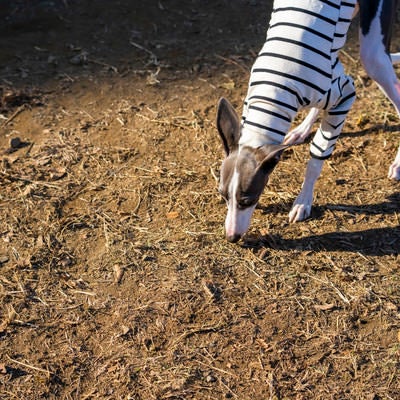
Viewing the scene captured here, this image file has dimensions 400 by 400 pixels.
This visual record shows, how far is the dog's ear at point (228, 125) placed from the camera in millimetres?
4980

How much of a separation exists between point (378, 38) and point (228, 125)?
5.00ft

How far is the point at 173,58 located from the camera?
7.84 metres

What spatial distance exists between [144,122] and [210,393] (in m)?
3.10

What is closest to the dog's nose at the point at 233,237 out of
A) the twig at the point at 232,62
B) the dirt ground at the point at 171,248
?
the dirt ground at the point at 171,248

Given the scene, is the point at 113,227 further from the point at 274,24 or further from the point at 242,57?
the point at 242,57

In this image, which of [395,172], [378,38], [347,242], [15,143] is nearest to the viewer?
[347,242]

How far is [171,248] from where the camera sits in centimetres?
544

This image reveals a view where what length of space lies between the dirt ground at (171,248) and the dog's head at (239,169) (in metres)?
0.44

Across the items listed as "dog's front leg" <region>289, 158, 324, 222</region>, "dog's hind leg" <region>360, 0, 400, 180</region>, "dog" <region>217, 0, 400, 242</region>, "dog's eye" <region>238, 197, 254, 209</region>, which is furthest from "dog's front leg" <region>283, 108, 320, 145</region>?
"dog's eye" <region>238, 197, 254, 209</region>

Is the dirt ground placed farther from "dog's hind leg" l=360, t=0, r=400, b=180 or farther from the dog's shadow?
"dog's hind leg" l=360, t=0, r=400, b=180

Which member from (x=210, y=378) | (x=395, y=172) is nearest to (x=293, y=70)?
(x=395, y=172)

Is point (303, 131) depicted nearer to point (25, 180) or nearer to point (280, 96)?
point (280, 96)

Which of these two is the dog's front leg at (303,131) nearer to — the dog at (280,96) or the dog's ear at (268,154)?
the dog at (280,96)

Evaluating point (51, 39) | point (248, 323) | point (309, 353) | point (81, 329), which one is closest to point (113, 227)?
point (81, 329)
